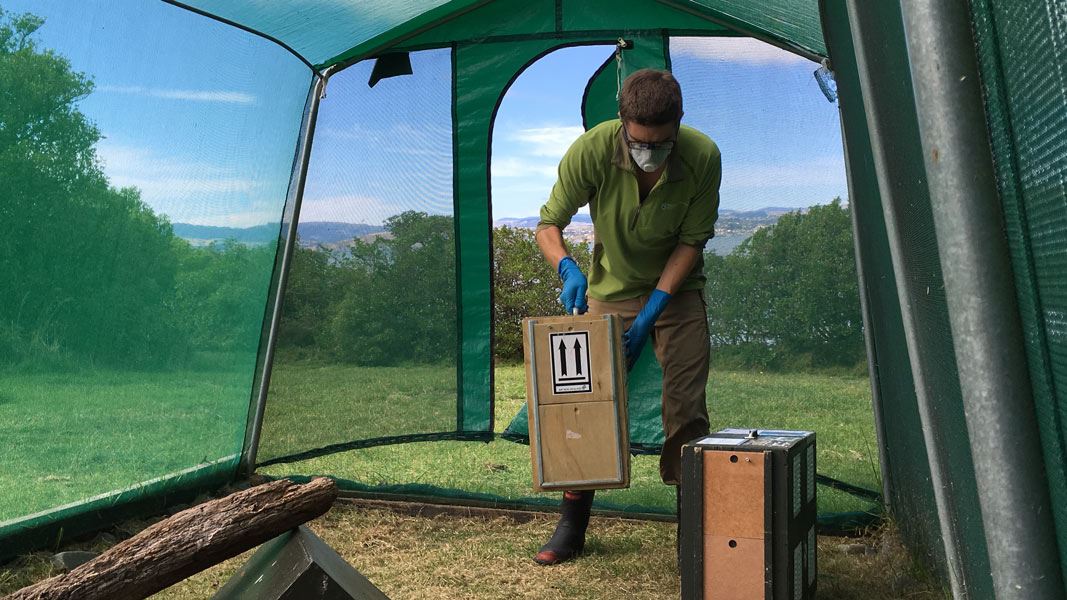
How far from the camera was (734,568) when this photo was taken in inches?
111

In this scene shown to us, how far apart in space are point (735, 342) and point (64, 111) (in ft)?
8.96

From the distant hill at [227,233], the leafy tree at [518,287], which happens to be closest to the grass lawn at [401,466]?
the distant hill at [227,233]

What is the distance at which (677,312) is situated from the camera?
3693 mm

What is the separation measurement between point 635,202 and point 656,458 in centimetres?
211

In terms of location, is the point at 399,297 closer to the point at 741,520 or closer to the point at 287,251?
the point at 287,251

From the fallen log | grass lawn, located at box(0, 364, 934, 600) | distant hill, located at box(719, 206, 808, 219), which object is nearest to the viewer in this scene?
the fallen log

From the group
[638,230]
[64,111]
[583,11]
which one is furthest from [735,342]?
[64,111]

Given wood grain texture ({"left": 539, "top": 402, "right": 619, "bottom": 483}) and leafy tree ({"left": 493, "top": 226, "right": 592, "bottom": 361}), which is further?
leafy tree ({"left": 493, "top": 226, "right": 592, "bottom": 361})

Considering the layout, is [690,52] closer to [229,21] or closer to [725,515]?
[229,21]

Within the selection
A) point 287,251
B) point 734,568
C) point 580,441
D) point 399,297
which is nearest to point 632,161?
point 580,441

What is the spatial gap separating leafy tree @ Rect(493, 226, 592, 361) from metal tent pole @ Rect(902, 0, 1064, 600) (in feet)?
26.7

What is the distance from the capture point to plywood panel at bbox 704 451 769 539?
278 cm

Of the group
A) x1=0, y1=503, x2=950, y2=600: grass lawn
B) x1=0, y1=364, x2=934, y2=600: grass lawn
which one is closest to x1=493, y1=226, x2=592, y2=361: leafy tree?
x1=0, y1=364, x2=934, y2=600: grass lawn

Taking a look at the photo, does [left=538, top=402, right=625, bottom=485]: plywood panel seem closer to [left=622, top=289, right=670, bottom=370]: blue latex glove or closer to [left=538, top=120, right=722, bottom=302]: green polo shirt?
[left=622, top=289, right=670, bottom=370]: blue latex glove
